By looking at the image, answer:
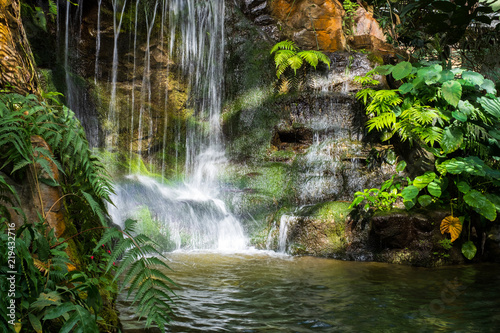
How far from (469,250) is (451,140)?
1.58 metres

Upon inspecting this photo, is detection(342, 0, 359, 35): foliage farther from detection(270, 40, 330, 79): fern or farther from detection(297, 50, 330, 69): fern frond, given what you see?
detection(297, 50, 330, 69): fern frond

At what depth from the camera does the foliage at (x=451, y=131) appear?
5.28 m

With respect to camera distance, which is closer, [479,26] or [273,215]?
[273,215]

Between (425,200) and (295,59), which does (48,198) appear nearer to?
(425,200)

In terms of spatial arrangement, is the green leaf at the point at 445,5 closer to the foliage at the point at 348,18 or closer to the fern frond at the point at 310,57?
the fern frond at the point at 310,57

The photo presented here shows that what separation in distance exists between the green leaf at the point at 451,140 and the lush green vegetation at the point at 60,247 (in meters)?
4.91

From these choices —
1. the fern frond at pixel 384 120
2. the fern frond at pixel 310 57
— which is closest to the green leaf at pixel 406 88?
the fern frond at pixel 384 120

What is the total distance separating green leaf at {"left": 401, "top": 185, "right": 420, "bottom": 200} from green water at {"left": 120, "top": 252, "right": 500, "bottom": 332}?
989 mm

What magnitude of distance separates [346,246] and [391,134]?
7.37 ft

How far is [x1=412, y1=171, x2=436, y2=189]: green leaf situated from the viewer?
17.6ft

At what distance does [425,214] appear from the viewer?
527 centimetres

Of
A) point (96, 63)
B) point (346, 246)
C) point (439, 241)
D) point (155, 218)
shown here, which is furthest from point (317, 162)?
point (96, 63)

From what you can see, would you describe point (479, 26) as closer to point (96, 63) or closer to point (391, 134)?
point (391, 134)

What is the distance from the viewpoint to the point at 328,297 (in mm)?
3412
